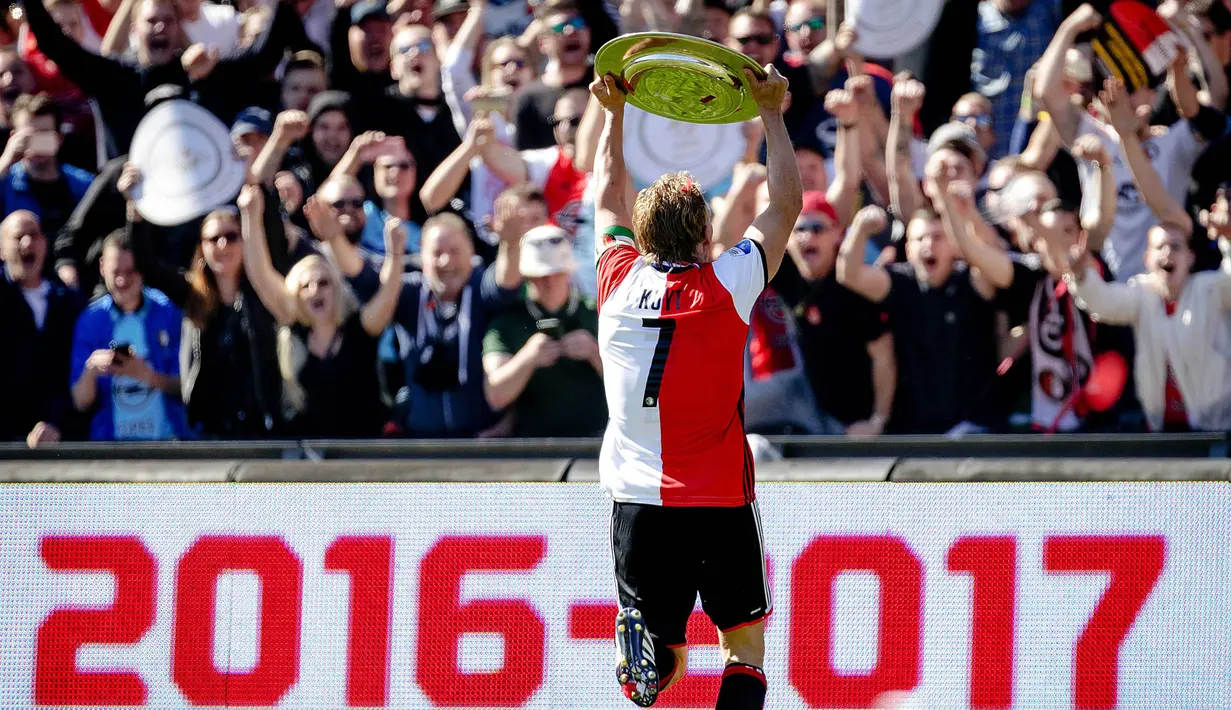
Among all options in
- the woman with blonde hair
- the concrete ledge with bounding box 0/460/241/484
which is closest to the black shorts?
the concrete ledge with bounding box 0/460/241/484

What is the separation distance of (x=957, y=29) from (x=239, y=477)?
148 inches

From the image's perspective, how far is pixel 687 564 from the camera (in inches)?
144

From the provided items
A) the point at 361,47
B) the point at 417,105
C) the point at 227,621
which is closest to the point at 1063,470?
the point at 227,621

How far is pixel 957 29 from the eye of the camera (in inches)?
242

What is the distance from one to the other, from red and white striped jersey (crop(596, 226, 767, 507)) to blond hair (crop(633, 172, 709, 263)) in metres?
0.05

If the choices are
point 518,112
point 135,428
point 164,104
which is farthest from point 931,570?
point 164,104

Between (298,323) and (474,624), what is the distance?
2298 mm

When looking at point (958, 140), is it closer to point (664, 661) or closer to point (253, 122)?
point (664, 661)

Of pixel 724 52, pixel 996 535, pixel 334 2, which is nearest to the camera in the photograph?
pixel 724 52

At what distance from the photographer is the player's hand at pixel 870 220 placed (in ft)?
20.0

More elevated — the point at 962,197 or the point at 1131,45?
the point at 1131,45

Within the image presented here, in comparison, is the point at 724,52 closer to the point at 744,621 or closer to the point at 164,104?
the point at 744,621

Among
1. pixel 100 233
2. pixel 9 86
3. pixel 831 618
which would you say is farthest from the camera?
pixel 9 86

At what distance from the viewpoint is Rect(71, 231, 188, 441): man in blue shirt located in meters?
6.79
